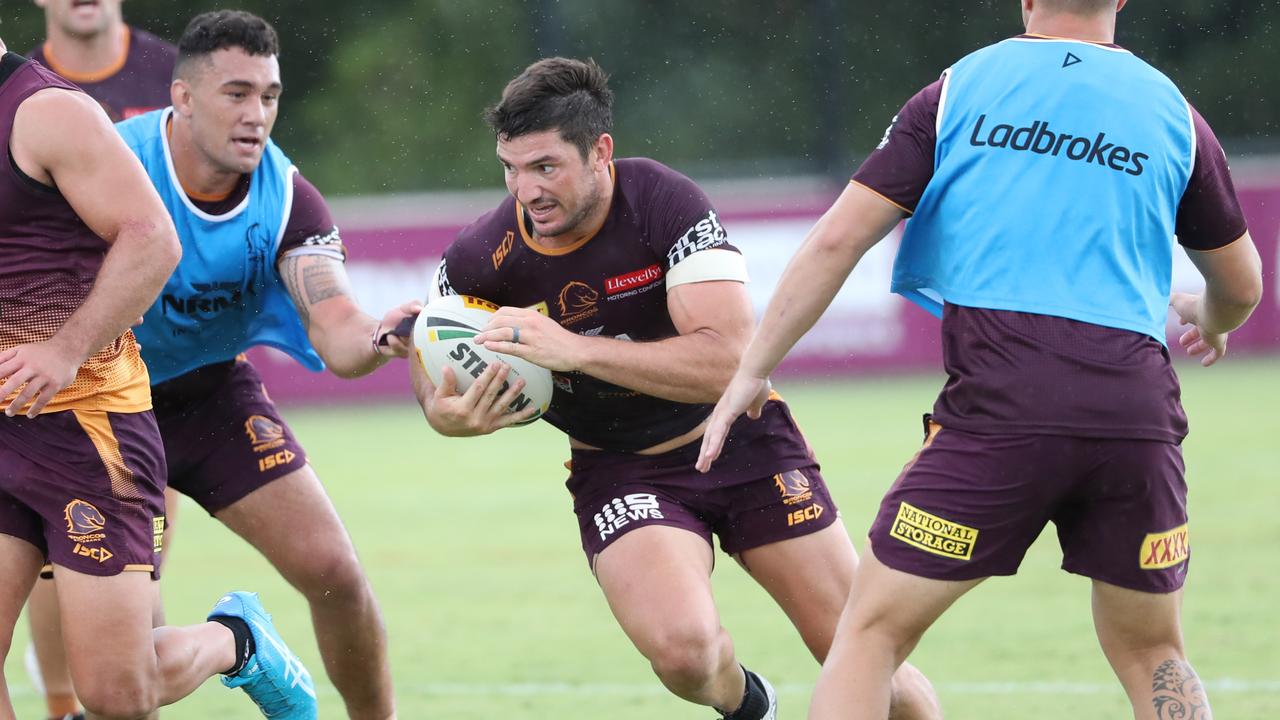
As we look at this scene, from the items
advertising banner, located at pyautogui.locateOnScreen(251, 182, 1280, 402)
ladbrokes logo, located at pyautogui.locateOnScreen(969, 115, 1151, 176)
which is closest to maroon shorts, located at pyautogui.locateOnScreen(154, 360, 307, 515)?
ladbrokes logo, located at pyautogui.locateOnScreen(969, 115, 1151, 176)

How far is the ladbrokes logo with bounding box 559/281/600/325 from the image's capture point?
5.03 m

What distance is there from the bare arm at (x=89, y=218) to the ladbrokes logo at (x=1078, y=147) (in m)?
2.36

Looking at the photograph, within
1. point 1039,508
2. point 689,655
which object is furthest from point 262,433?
point 1039,508

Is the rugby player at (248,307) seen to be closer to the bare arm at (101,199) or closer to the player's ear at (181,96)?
the player's ear at (181,96)

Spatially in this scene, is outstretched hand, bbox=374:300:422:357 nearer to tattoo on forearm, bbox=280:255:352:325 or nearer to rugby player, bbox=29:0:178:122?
tattoo on forearm, bbox=280:255:352:325

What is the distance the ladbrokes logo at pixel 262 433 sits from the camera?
5.64 metres

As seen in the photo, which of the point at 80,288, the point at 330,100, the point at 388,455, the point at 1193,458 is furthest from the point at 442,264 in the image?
the point at 330,100

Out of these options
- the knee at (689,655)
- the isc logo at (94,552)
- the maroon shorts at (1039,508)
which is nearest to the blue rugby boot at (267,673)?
the isc logo at (94,552)

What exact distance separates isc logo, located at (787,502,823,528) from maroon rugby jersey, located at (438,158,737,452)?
17.8 inches

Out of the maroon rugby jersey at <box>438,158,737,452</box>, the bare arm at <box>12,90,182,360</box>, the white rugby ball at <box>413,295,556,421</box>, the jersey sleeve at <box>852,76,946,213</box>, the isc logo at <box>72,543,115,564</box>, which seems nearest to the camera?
the jersey sleeve at <box>852,76,946,213</box>

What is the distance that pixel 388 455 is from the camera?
13797mm

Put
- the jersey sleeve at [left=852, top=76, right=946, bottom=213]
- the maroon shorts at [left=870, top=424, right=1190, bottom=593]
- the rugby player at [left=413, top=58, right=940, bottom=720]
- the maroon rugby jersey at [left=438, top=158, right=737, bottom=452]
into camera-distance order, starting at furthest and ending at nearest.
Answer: the maroon rugby jersey at [left=438, top=158, right=737, bottom=452] < the rugby player at [left=413, top=58, right=940, bottom=720] < the jersey sleeve at [left=852, top=76, right=946, bottom=213] < the maroon shorts at [left=870, top=424, right=1190, bottom=593]

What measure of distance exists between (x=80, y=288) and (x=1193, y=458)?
866 cm

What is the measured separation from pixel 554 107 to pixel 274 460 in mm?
1689
